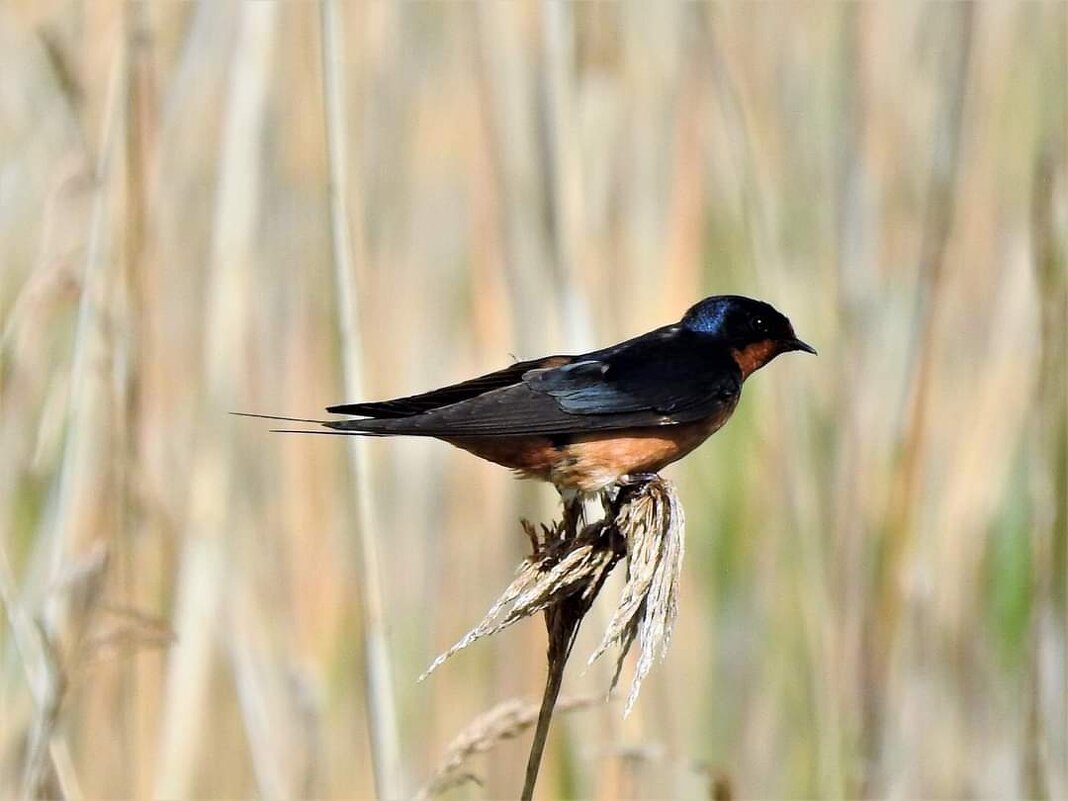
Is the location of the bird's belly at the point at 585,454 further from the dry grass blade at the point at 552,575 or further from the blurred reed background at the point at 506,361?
the dry grass blade at the point at 552,575

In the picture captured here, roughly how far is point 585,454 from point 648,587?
0.56 metres

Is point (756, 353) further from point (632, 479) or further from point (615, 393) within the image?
point (632, 479)

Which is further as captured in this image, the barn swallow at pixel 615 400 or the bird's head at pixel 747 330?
the bird's head at pixel 747 330

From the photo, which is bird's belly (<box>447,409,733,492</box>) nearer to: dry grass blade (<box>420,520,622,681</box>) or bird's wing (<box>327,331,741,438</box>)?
bird's wing (<box>327,331,741,438</box>)

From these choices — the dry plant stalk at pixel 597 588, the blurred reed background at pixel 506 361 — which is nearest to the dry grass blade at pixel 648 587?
the dry plant stalk at pixel 597 588

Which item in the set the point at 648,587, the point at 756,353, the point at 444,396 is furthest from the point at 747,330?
the point at 648,587

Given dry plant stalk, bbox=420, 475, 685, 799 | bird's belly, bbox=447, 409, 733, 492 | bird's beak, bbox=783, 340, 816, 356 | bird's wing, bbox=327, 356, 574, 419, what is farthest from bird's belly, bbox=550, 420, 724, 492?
dry plant stalk, bbox=420, 475, 685, 799

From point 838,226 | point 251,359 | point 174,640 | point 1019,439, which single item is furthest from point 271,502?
point 1019,439

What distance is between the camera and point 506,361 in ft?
7.33

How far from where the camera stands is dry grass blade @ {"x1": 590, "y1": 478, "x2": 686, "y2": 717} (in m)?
1.24

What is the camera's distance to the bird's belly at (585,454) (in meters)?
1.79

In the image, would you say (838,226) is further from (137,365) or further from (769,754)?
(137,365)

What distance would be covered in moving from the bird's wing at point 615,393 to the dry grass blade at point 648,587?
28 cm

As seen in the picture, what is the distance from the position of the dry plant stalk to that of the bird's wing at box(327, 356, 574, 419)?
0.23 meters
